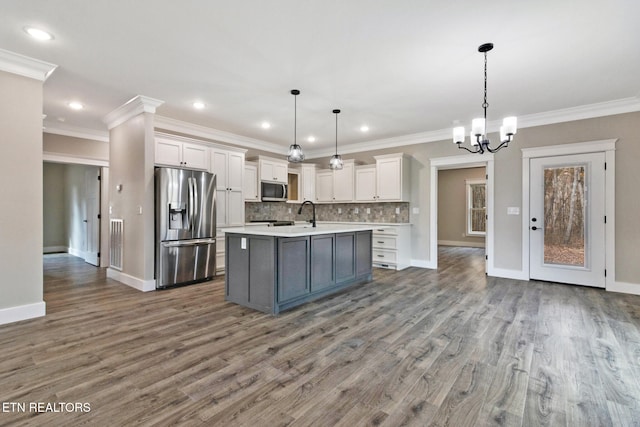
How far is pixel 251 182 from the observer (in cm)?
635

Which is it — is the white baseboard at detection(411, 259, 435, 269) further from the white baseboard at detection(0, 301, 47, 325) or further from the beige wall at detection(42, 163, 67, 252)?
the beige wall at detection(42, 163, 67, 252)

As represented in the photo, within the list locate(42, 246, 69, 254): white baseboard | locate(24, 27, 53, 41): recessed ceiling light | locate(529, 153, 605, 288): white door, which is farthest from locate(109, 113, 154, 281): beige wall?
locate(529, 153, 605, 288): white door

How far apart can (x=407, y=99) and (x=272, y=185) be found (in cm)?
352

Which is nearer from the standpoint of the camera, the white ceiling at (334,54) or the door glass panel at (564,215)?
the white ceiling at (334,54)

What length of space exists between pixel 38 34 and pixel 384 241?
550 cm

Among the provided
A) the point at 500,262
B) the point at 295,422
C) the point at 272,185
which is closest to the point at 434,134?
the point at 500,262

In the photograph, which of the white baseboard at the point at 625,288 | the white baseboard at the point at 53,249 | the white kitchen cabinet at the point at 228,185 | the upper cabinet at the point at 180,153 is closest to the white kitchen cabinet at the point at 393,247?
the white kitchen cabinet at the point at 228,185

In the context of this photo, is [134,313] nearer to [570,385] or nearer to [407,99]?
[570,385]

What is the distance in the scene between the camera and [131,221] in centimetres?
Result: 470

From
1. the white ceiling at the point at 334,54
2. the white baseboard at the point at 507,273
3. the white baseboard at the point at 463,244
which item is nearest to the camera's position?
the white ceiling at the point at 334,54

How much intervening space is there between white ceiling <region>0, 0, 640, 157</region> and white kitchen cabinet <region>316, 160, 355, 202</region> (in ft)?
7.11

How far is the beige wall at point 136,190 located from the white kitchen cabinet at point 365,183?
4.09 meters

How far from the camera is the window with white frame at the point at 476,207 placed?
9391 mm

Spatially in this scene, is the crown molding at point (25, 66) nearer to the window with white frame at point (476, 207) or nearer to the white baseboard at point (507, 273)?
the white baseboard at point (507, 273)
